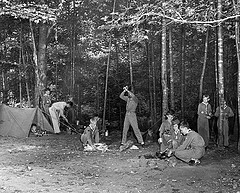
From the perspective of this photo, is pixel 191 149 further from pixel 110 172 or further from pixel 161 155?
pixel 110 172

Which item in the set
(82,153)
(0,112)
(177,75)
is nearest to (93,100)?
(177,75)

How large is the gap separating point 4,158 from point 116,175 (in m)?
3.18

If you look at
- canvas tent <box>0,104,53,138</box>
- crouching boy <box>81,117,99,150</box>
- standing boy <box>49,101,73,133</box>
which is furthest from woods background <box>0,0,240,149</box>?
crouching boy <box>81,117,99,150</box>

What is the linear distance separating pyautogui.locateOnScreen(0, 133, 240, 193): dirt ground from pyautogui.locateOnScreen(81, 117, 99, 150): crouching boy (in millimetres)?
330

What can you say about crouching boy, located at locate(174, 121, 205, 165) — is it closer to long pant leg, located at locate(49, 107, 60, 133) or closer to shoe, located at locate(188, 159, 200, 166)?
shoe, located at locate(188, 159, 200, 166)

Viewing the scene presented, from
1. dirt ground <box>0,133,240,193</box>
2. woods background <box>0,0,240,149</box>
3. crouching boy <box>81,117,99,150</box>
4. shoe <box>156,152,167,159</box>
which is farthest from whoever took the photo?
woods background <box>0,0,240,149</box>

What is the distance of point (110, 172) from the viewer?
6.66m

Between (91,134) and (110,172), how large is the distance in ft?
8.77

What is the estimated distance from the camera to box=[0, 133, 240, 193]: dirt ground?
5453 mm

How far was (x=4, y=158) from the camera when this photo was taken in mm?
7918

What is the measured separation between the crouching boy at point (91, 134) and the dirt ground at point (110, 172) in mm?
330

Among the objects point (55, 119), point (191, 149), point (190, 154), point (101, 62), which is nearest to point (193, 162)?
point (190, 154)

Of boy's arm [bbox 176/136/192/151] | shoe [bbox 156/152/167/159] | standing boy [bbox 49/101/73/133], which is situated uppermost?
standing boy [bbox 49/101/73/133]

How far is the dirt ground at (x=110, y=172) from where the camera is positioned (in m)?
5.45
